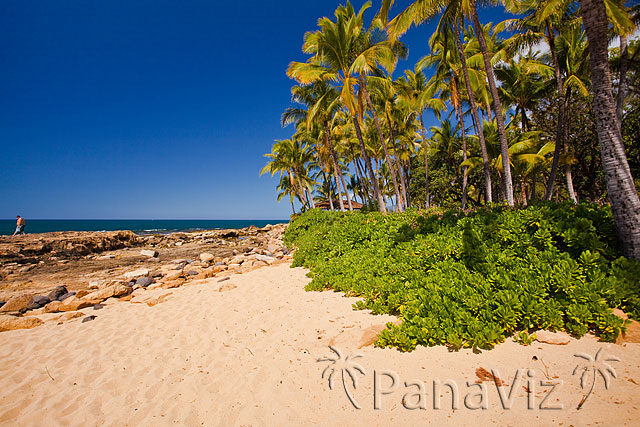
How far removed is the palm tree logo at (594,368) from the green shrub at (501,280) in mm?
362

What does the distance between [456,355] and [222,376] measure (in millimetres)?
3222

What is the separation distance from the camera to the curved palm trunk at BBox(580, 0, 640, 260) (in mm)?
4004

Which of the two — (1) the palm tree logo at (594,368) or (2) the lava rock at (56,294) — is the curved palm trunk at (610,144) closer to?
(1) the palm tree logo at (594,368)

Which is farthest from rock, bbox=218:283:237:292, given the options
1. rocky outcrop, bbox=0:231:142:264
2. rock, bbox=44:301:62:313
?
rocky outcrop, bbox=0:231:142:264

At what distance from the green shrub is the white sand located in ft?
0.86

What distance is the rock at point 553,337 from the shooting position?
3.13 metres

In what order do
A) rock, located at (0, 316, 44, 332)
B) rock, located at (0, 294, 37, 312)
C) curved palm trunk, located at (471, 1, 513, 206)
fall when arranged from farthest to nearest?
curved palm trunk, located at (471, 1, 513, 206) → rock, located at (0, 294, 37, 312) → rock, located at (0, 316, 44, 332)

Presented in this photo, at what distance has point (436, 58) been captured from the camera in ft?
53.4

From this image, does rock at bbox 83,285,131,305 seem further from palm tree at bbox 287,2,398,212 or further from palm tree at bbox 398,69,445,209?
palm tree at bbox 398,69,445,209

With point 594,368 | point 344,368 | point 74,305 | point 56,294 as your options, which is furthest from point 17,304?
point 594,368

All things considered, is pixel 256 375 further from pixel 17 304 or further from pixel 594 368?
pixel 17 304

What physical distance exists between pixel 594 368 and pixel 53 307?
1188 cm

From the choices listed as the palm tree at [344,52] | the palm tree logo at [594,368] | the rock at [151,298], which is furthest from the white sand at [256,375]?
the palm tree at [344,52]

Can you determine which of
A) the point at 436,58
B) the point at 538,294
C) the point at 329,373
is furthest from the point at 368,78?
the point at 329,373
